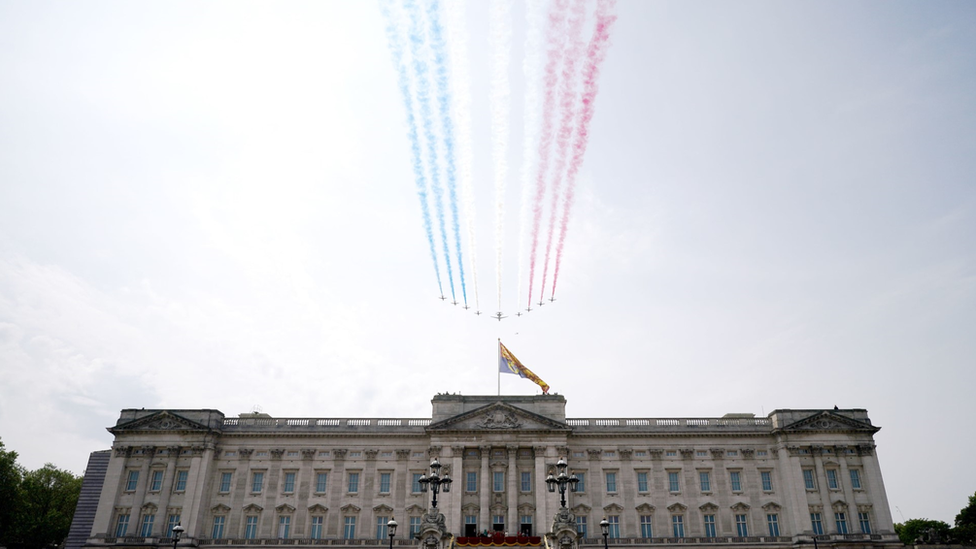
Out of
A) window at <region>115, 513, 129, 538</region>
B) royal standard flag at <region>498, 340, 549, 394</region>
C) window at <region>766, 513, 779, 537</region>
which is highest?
royal standard flag at <region>498, 340, 549, 394</region>

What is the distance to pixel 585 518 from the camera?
59.8 metres

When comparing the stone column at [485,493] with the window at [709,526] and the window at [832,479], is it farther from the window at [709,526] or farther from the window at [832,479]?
the window at [832,479]

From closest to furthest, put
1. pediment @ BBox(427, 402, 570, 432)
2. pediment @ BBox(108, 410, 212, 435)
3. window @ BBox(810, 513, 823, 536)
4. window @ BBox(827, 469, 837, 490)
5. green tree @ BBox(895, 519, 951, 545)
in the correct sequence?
window @ BBox(810, 513, 823, 536)
window @ BBox(827, 469, 837, 490)
pediment @ BBox(427, 402, 570, 432)
pediment @ BBox(108, 410, 212, 435)
green tree @ BBox(895, 519, 951, 545)

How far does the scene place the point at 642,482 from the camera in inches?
2431

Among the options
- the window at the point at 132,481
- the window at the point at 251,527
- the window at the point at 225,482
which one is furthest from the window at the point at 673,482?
the window at the point at 132,481

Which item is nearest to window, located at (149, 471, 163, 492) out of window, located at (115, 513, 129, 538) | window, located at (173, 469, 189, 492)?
window, located at (173, 469, 189, 492)

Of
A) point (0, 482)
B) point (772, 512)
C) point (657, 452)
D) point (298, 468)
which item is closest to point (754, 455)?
point (772, 512)

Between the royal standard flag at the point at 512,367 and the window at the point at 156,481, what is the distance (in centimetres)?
3477

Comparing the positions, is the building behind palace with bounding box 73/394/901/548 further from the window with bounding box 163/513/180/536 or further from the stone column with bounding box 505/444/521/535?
the window with bounding box 163/513/180/536

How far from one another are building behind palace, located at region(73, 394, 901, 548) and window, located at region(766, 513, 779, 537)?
22 centimetres

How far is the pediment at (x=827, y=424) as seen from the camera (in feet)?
203

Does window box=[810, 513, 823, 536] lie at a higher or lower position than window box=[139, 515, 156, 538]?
higher

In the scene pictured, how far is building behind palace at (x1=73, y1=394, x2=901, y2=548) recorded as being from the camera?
58969 mm

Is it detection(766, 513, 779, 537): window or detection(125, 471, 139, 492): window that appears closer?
detection(766, 513, 779, 537): window
